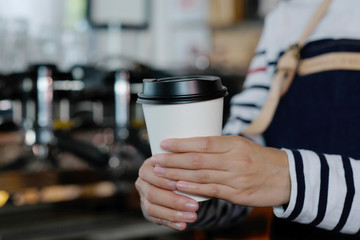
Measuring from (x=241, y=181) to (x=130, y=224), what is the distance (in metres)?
1.25

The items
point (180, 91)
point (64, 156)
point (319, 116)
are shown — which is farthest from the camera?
point (64, 156)

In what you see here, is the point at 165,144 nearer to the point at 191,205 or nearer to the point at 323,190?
the point at 191,205

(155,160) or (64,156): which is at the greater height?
(155,160)

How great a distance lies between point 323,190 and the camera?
639 millimetres

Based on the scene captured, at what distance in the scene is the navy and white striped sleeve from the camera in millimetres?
625

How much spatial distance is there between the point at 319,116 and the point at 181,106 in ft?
1.18

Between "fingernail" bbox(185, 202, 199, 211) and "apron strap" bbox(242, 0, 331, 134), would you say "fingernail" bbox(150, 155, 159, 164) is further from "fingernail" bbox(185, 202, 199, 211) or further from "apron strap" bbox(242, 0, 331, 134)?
"apron strap" bbox(242, 0, 331, 134)

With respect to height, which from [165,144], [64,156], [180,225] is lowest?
[64,156]

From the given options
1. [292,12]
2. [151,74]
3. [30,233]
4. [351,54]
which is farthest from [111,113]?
[351,54]

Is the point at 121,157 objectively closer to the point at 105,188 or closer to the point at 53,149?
the point at 105,188

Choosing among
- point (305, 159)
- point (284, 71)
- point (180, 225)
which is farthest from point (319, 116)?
point (180, 225)

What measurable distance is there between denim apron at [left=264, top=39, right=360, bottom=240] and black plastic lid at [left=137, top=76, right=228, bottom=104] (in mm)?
311

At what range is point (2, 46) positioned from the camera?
1892 millimetres

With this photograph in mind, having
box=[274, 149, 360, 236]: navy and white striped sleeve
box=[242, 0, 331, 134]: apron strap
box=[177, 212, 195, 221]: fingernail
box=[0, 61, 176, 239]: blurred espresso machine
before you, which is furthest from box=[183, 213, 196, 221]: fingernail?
box=[0, 61, 176, 239]: blurred espresso machine
